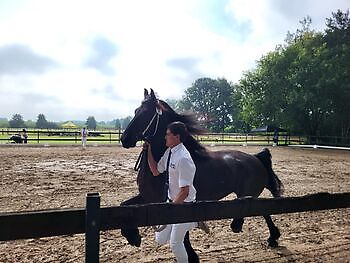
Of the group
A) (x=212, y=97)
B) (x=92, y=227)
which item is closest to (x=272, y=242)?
(x=92, y=227)

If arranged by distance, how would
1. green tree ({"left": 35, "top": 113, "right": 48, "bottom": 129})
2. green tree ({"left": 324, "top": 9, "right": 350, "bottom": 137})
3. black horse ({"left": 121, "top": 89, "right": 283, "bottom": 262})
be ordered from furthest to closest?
green tree ({"left": 35, "top": 113, "right": 48, "bottom": 129}), green tree ({"left": 324, "top": 9, "right": 350, "bottom": 137}), black horse ({"left": 121, "top": 89, "right": 283, "bottom": 262})

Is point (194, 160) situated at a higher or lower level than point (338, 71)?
lower

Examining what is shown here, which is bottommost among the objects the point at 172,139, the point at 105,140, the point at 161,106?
the point at 105,140

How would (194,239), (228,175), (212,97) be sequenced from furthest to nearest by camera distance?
1. (212,97)
2. (194,239)
3. (228,175)

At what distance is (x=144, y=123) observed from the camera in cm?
439

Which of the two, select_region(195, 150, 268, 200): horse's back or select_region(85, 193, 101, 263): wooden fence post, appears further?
select_region(195, 150, 268, 200): horse's back

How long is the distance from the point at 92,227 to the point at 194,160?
2.30 meters

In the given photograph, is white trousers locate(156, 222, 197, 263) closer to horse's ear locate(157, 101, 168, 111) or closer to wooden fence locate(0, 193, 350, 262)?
wooden fence locate(0, 193, 350, 262)

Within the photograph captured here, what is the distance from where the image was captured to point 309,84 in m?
35.6

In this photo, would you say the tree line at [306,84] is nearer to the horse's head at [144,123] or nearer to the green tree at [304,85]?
the green tree at [304,85]

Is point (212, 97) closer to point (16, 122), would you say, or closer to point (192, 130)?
point (16, 122)

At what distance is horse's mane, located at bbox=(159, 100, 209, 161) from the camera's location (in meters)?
4.45

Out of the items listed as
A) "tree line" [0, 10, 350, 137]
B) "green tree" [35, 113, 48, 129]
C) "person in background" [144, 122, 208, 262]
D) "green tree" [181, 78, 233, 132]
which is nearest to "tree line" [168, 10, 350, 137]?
"tree line" [0, 10, 350, 137]

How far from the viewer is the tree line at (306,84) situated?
115ft
